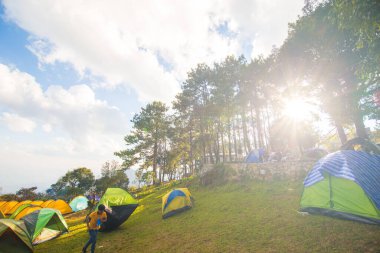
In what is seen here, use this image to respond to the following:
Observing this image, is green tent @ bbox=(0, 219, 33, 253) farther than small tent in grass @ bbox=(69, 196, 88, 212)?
No

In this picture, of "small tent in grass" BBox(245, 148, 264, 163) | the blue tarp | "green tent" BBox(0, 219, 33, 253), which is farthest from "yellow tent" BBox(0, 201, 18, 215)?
the blue tarp

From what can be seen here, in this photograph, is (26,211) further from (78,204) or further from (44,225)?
(78,204)

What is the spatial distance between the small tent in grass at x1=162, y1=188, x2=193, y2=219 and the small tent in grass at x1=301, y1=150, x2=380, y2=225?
7.56 meters

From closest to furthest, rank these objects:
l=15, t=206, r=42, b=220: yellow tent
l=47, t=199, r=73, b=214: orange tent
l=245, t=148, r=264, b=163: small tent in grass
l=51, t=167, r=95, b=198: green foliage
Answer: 1. l=15, t=206, r=42, b=220: yellow tent
2. l=245, t=148, r=264, b=163: small tent in grass
3. l=47, t=199, r=73, b=214: orange tent
4. l=51, t=167, r=95, b=198: green foliage

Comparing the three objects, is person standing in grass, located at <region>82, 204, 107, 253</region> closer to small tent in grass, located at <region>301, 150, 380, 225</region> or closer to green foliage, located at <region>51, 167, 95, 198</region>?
small tent in grass, located at <region>301, 150, 380, 225</region>

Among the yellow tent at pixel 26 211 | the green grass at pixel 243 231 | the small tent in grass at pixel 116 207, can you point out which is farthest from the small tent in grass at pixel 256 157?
the yellow tent at pixel 26 211

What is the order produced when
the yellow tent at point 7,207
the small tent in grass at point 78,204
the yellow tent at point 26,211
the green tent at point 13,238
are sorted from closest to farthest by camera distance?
the green tent at point 13,238
the yellow tent at point 26,211
the small tent in grass at point 78,204
the yellow tent at point 7,207

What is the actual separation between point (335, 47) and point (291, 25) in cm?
556

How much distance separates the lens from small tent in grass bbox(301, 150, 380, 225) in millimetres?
7762

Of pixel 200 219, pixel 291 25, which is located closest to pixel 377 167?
pixel 200 219

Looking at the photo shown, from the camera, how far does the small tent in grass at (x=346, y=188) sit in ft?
25.5

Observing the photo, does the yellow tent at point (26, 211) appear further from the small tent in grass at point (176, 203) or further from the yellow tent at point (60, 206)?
the small tent in grass at point (176, 203)

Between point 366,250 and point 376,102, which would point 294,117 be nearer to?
point 376,102

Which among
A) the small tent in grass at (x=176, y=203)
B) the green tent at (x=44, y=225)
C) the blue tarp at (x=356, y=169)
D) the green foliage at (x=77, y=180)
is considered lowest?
the green tent at (x=44, y=225)
